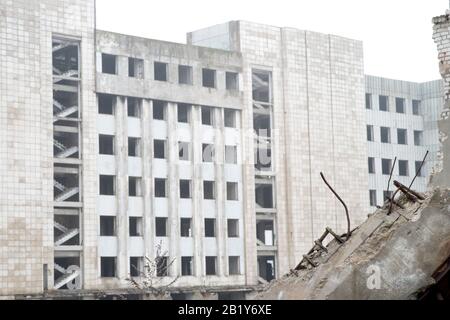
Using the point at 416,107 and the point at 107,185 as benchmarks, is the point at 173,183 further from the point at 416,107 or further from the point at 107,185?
the point at 416,107

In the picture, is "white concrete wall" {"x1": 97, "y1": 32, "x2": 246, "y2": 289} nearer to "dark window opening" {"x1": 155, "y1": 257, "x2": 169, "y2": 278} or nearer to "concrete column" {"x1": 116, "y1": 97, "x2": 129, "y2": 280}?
"concrete column" {"x1": 116, "y1": 97, "x2": 129, "y2": 280}

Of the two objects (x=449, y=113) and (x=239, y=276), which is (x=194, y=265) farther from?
(x=449, y=113)

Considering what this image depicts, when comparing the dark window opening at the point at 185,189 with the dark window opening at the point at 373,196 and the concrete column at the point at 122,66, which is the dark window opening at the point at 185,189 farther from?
the dark window opening at the point at 373,196

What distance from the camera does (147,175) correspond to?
3984 centimetres

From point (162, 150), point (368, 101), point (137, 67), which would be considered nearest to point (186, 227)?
point (162, 150)

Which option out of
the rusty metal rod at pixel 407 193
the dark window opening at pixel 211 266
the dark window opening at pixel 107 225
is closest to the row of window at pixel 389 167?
the dark window opening at pixel 211 266

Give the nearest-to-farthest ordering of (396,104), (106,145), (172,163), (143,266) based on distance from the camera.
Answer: (143,266) → (106,145) → (172,163) → (396,104)

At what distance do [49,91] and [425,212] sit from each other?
28.8 meters

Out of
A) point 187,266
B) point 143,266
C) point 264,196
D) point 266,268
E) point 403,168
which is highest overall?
point 403,168

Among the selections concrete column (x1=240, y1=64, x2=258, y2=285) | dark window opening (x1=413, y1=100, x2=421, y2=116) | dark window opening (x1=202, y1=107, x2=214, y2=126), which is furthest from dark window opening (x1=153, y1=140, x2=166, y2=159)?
dark window opening (x1=413, y1=100, x2=421, y2=116)

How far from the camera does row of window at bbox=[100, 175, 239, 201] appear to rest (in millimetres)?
39531

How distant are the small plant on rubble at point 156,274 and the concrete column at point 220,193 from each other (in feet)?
9.27

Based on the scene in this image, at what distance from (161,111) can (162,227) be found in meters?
5.24

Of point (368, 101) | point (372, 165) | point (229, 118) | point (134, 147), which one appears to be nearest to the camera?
point (134, 147)
